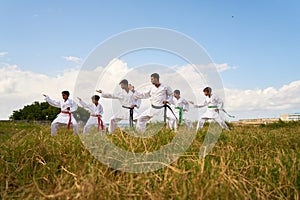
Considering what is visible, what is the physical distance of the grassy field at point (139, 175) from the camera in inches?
122

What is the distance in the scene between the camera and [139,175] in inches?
157

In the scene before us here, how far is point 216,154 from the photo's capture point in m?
4.86

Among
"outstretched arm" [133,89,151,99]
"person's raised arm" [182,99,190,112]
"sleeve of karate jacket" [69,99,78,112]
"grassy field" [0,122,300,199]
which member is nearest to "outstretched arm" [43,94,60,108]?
"sleeve of karate jacket" [69,99,78,112]

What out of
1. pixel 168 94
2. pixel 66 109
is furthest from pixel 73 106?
pixel 168 94

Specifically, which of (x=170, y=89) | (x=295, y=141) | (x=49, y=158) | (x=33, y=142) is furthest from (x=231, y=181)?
(x=170, y=89)

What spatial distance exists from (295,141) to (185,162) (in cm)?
371

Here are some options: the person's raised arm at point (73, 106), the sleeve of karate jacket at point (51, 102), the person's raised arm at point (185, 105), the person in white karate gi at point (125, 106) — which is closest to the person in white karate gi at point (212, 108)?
the person in white karate gi at point (125, 106)

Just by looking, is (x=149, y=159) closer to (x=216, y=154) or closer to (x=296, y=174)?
(x=216, y=154)

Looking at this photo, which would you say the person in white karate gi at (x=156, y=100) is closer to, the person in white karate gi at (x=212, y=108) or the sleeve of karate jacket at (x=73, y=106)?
the person in white karate gi at (x=212, y=108)

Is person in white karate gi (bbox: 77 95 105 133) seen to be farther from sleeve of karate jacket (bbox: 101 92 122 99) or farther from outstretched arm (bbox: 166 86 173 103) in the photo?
outstretched arm (bbox: 166 86 173 103)

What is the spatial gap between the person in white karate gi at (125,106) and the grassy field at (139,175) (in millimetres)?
5078

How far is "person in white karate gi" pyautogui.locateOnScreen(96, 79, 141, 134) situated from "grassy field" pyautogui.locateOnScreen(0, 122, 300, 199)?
508cm

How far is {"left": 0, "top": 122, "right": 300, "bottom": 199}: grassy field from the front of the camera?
122 inches

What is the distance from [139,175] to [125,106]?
739 cm
